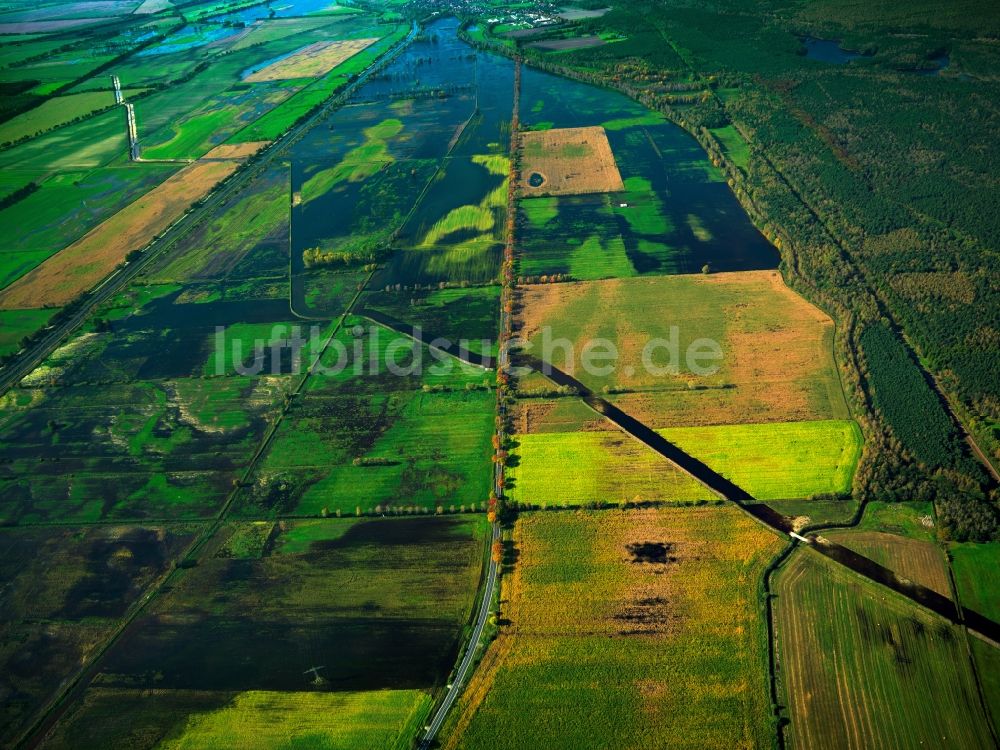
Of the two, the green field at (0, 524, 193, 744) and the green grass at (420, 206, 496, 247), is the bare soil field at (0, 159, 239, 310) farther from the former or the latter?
the green field at (0, 524, 193, 744)

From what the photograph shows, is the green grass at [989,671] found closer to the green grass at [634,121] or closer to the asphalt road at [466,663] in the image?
the asphalt road at [466,663]

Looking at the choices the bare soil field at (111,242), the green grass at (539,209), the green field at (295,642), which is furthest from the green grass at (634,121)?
the green field at (295,642)

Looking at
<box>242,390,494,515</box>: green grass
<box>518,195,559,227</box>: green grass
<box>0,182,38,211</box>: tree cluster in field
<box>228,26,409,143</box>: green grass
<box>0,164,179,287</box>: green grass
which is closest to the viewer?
<box>242,390,494,515</box>: green grass

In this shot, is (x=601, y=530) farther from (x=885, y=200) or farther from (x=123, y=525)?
(x=885, y=200)

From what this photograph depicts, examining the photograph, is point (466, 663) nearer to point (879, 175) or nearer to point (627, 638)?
point (627, 638)

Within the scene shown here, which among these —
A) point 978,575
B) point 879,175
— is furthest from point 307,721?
point 879,175

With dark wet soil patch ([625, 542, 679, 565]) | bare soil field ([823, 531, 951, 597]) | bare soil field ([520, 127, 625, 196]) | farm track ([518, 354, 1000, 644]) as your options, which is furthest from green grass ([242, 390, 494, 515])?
bare soil field ([520, 127, 625, 196])
